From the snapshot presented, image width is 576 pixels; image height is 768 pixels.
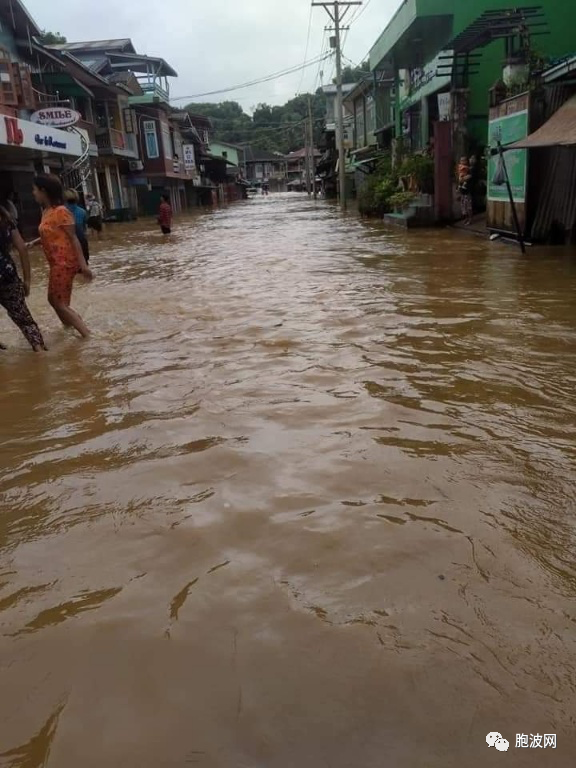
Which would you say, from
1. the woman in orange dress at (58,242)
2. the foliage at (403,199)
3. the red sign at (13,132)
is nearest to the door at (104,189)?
the red sign at (13,132)

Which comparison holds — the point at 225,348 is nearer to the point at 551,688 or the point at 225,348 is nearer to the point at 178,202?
the point at 551,688

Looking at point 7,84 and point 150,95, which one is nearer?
point 7,84

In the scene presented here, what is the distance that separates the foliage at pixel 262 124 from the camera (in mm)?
108438

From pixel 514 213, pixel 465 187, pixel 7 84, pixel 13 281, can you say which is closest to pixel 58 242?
pixel 13 281

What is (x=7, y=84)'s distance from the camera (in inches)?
864

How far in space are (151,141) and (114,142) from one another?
25.4 feet

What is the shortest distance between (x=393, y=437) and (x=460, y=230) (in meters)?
13.9

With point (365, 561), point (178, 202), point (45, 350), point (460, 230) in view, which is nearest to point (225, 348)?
point (45, 350)

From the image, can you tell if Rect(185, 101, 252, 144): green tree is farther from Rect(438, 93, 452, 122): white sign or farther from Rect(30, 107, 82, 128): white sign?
Rect(438, 93, 452, 122): white sign

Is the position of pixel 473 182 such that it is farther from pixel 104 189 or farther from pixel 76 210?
pixel 104 189

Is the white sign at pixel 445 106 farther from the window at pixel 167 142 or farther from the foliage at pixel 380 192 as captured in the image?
the window at pixel 167 142

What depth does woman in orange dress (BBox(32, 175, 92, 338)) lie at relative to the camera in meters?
6.32

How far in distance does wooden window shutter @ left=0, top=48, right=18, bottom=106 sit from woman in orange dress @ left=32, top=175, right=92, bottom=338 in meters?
18.2

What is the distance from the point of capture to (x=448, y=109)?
18.9 m
